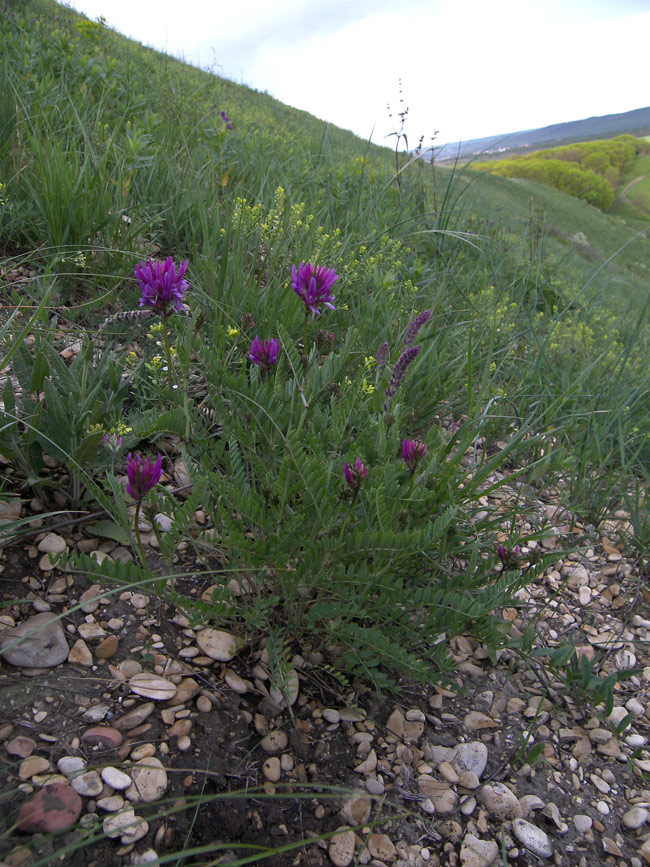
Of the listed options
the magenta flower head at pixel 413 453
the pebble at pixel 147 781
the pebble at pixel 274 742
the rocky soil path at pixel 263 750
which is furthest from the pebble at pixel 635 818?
the pebble at pixel 147 781

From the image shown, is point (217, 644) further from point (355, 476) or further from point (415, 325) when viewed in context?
point (415, 325)

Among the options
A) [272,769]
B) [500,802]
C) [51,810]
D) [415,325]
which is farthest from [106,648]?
[415,325]

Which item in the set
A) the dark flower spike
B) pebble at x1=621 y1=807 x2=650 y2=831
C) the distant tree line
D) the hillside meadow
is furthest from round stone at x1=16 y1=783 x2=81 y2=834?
the distant tree line

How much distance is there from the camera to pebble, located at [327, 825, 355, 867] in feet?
3.77

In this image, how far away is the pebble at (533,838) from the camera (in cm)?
124

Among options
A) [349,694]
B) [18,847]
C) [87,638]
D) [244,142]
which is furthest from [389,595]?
[244,142]

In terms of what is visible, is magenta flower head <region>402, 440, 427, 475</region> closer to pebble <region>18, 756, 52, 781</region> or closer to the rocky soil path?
the rocky soil path

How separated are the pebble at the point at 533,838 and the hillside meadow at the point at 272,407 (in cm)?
35

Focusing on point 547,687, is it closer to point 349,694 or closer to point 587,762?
point 587,762

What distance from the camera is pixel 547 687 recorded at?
1623 mm

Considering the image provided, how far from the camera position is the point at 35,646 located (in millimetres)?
1300

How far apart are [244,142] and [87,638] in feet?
12.9

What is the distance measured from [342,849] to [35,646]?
805 millimetres

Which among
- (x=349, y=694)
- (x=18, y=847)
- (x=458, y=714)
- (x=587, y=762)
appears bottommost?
(x=587, y=762)
